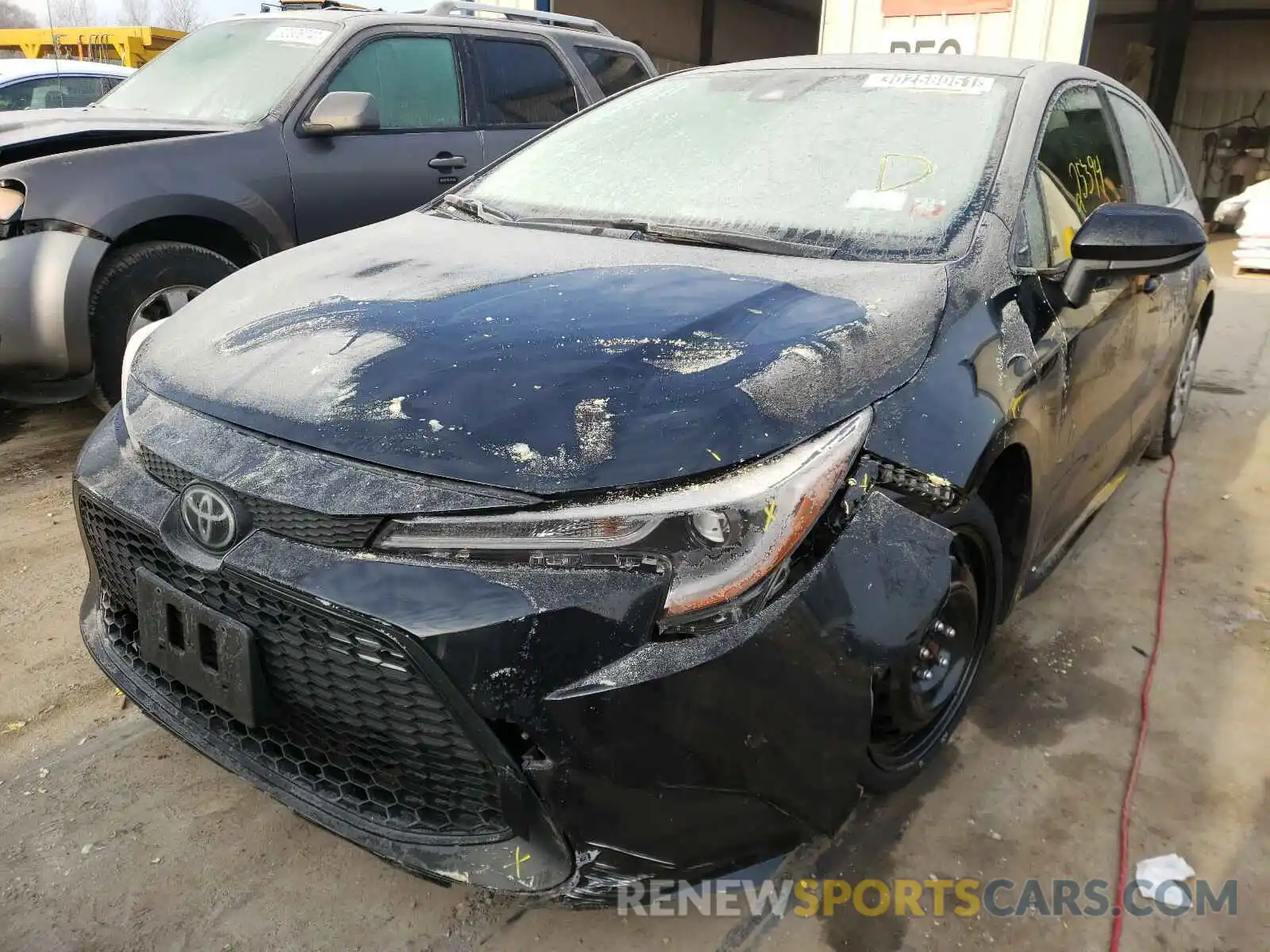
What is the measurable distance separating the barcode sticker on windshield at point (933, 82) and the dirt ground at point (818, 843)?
5.08ft

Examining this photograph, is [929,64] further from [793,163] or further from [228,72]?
[228,72]

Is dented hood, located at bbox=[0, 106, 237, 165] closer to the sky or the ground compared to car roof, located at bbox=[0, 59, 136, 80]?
closer to the sky

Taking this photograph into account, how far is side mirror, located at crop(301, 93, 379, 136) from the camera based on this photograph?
4324 millimetres

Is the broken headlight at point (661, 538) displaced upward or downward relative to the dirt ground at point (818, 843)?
upward

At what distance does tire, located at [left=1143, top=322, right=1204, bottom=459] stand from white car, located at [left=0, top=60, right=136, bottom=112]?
8.74m

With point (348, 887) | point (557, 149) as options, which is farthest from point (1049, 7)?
point (348, 887)

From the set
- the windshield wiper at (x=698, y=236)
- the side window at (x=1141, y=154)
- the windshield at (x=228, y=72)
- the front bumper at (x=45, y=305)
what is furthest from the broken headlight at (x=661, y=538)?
the windshield at (x=228, y=72)

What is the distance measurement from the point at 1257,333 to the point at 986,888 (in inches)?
272

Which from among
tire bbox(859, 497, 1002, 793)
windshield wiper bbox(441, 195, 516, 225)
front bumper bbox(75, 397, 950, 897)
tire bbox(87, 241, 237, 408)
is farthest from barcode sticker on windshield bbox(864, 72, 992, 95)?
tire bbox(87, 241, 237, 408)

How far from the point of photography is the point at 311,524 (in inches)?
60.7

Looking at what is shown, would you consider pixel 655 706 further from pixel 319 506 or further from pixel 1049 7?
pixel 1049 7

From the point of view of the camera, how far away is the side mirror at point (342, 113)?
432 centimetres

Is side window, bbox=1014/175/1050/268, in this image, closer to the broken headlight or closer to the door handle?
the broken headlight

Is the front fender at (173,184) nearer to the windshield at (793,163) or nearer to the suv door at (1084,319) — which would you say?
the windshield at (793,163)
